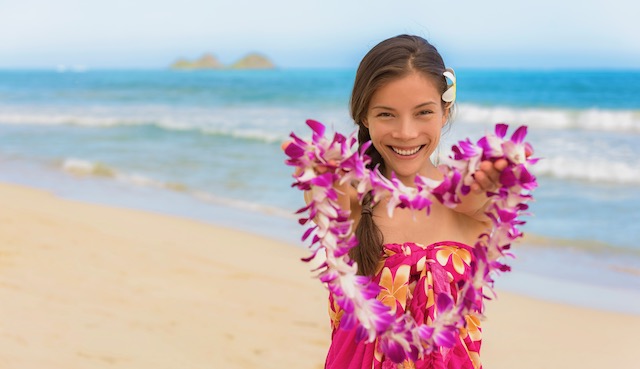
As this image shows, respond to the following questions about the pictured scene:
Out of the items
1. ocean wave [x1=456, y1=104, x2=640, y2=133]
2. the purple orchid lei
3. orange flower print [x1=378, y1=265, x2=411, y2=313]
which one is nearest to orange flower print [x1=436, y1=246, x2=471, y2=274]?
orange flower print [x1=378, y1=265, x2=411, y2=313]

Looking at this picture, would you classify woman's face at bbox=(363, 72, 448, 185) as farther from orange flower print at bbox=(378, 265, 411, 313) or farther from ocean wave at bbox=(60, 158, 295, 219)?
ocean wave at bbox=(60, 158, 295, 219)

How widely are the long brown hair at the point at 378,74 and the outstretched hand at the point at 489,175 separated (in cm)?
58

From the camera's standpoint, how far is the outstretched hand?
212 cm

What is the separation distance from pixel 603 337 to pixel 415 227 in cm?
265

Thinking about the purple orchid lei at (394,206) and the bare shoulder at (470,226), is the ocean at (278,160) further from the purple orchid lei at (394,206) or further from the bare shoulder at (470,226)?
the bare shoulder at (470,226)

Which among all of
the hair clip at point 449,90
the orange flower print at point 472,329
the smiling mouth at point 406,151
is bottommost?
the orange flower print at point 472,329

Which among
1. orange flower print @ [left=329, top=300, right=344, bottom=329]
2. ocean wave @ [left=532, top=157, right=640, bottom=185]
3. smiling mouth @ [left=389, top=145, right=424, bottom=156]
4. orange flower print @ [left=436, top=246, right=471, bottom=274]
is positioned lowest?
ocean wave @ [left=532, top=157, right=640, bottom=185]

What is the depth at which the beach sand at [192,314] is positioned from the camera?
179 inches

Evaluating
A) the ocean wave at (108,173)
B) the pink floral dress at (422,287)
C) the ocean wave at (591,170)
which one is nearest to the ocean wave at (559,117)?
the ocean wave at (591,170)

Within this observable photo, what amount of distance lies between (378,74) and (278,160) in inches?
342

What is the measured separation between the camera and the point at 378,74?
2643 millimetres

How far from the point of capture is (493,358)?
4.60 metres

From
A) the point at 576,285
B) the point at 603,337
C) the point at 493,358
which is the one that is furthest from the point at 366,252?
the point at 576,285

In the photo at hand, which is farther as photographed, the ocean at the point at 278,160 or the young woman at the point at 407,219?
the ocean at the point at 278,160
